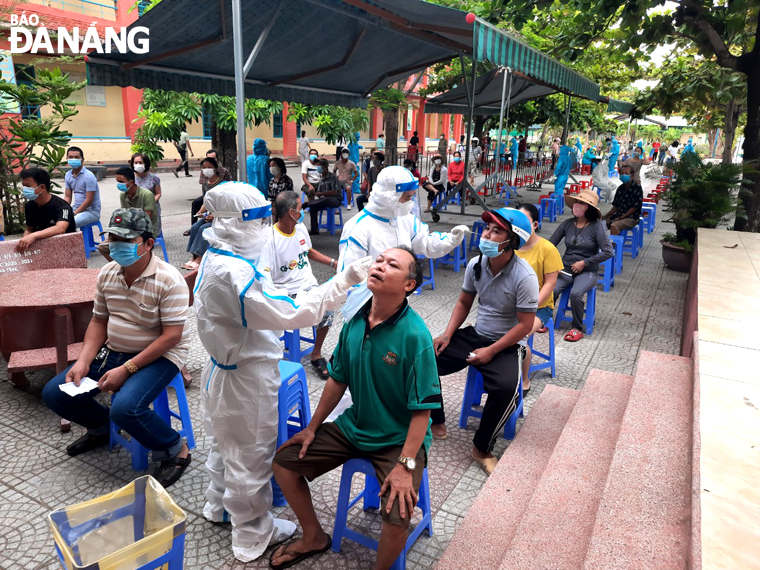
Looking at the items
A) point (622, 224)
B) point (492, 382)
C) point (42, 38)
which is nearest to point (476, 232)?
point (622, 224)

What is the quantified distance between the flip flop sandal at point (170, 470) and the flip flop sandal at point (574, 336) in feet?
13.5

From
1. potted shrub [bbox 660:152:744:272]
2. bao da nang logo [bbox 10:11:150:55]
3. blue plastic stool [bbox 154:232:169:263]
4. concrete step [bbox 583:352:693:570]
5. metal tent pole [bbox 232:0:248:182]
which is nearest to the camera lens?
concrete step [bbox 583:352:693:570]

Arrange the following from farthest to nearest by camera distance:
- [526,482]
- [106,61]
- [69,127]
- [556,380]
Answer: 1. [69,127]
2. [106,61]
3. [556,380]
4. [526,482]

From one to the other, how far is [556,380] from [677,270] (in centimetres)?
528

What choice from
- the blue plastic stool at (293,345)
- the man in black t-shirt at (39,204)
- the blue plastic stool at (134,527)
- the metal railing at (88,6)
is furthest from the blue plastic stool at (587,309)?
the metal railing at (88,6)

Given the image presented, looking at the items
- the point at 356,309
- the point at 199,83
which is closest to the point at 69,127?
the point at 199,83

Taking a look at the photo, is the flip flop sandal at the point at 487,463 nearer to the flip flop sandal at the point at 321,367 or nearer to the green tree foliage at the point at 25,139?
the flip flop sandal at the point at 321,367

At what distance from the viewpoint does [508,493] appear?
3008mm

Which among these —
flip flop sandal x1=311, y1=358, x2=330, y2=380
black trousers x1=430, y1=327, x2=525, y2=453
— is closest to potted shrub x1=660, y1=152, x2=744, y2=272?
black trousers x1=430, y1=327, x2=525, y2=453

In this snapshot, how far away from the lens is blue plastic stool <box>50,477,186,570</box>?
6.32 feet

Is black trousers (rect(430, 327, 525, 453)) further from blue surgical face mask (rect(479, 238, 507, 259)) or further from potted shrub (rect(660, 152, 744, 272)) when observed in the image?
potted shrub (rect(660, 152, 744, 272))

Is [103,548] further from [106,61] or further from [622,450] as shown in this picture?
[106,61]

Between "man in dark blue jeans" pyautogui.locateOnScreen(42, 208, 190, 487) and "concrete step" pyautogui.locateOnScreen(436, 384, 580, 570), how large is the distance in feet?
5.93

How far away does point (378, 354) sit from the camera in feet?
8.10
